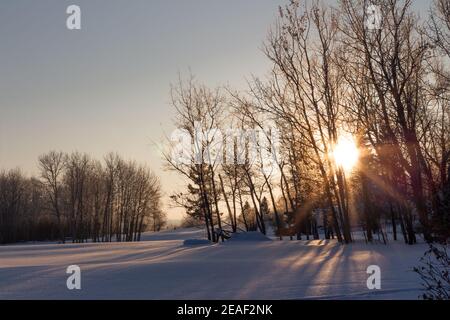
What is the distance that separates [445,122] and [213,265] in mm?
16754

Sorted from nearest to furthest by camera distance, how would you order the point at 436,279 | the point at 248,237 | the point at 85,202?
the point at 436,279, the point at 248,237, the point at 85,202

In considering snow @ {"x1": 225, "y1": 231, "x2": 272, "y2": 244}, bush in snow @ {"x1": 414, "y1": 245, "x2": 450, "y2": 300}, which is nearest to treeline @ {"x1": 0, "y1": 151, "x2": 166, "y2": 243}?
snow @ {"x1": 225, "y1": 231, "x2": 272, "y2": 244}

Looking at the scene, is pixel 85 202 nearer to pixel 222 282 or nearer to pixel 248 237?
pixel 248 237

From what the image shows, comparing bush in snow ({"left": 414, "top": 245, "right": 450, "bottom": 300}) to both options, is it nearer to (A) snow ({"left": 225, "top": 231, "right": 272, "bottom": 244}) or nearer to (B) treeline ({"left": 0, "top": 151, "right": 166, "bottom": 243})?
(A) snow ({"left": 225, "top": 231, "right": 272, "bottom": 244})

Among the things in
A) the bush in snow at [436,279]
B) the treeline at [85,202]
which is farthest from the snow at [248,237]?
the treeline at [85,202]

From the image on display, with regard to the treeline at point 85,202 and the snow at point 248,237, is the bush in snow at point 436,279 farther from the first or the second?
the treeline at point 85,202

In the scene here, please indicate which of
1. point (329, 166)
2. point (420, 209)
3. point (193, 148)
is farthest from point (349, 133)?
point (193, 148)

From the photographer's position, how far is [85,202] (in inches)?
2267

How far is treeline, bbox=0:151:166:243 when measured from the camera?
5362 cm

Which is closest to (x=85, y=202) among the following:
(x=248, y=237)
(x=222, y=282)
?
(x=248, y=237)

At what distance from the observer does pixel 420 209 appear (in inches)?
625
